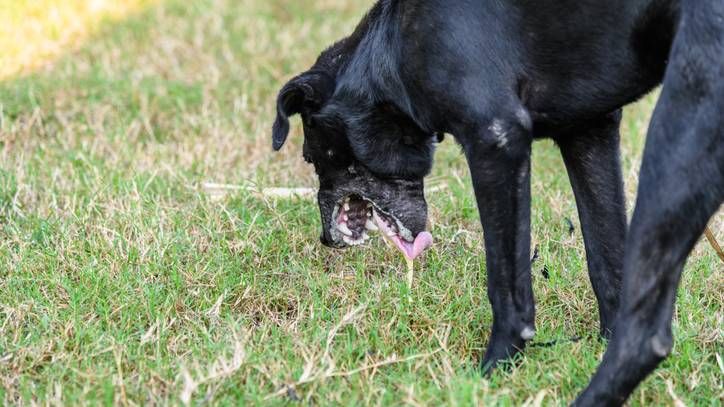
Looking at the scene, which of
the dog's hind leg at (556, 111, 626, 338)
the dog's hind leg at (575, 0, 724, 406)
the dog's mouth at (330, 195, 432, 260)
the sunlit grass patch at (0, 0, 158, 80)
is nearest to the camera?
the dog's hind leg at (575, 0, 724, 406)

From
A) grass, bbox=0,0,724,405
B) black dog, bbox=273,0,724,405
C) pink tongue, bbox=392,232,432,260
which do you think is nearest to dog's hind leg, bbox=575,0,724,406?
black dog, bbox=273,0,724,405

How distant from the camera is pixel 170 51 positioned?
7.68 metres

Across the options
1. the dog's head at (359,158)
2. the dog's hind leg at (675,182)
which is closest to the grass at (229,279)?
the dog's head at (359,158)

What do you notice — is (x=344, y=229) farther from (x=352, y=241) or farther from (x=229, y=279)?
(x=229, y=279)

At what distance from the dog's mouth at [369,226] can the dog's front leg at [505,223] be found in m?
0.79

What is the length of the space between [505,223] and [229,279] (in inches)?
53.5

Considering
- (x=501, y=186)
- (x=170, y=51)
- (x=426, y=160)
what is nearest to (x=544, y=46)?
(x=501, y=186)

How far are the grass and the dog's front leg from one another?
5.7 inches

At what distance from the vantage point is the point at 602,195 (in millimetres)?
4250

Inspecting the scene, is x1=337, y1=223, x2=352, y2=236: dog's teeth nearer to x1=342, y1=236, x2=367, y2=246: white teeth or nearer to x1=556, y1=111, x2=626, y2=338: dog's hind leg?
x1=342, y1=236, x2=367, y2=246: white teeth

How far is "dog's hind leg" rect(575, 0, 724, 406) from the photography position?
3.29 m

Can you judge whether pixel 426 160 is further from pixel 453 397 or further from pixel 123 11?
pixel 123 11

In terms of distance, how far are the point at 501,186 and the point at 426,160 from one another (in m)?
0.76

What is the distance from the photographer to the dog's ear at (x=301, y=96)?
4473 mm
